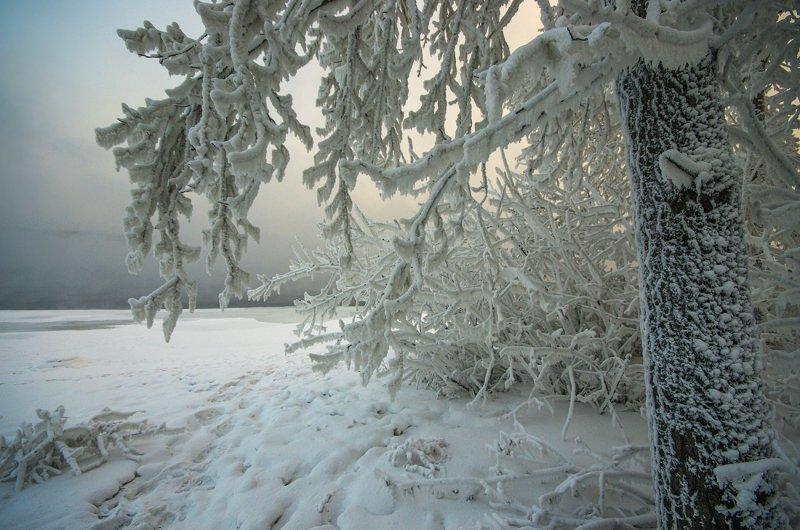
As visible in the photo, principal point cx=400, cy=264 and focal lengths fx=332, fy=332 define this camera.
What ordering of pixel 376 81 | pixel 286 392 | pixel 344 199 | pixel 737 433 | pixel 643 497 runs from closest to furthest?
pixel 737 433 < pixel 643 497 < pixel 344 199 < pixel 376 81 < pixel 286 392

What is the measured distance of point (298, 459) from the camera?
250 centimetres

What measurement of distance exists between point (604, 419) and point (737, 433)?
168 centimetres

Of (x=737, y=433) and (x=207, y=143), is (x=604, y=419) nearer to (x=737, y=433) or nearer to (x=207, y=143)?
(x=737, y=433)

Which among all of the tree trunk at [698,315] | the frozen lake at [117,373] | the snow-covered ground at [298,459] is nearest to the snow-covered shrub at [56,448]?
the snow-covered ground at [298,459]

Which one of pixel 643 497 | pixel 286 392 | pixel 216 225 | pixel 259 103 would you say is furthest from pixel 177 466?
pixel 643 497

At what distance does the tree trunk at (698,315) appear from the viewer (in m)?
1.18

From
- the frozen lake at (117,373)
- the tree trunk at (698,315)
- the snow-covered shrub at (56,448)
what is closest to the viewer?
the tree trunk at (698,315)

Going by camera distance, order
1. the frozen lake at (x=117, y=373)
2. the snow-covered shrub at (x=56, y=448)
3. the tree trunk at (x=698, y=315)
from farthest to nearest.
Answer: the frozen lake at (x=117, y=373) → the snow-covered shrub at (x=56, y=448) → the tree trunk at (x=698, y=315)

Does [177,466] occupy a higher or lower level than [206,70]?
lower

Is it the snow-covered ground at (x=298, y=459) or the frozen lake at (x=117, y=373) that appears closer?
the snow-covered ground at (x=298, y=459)

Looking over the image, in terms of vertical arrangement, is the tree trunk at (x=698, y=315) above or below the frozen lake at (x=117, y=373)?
above

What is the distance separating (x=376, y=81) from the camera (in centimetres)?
210

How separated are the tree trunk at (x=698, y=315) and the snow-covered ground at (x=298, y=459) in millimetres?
901

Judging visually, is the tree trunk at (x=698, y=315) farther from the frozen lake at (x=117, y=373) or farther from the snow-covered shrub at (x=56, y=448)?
the snow-covered shrub at (x=56, y=448)
